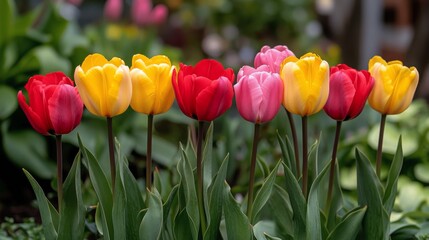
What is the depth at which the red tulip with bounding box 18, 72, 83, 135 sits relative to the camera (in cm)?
190

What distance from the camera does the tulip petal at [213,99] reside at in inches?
74.1

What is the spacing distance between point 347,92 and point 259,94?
0.71 feet

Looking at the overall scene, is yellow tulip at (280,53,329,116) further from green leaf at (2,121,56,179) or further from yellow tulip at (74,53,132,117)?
green leaf at (2,121,56,179)

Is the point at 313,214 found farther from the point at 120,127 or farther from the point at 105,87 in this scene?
the point at 120,127

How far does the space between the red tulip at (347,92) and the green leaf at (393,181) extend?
22cm

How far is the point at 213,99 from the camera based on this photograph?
1891 mm

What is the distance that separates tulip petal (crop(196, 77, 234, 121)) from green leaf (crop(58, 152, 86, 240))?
38cm

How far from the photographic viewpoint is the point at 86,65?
197 cm

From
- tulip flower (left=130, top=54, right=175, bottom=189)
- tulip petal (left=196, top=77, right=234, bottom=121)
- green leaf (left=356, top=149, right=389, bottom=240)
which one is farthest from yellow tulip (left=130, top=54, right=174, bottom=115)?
green leaf (left=356, top=149, right=389, bottom=240)

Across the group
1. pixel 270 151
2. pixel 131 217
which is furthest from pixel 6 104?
pixel 131 217

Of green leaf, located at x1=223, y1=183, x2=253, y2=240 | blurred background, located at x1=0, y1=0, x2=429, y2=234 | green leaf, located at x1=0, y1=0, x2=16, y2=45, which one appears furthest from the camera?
green leaf, located at x1=0, y1=0, x2=16, y2=45

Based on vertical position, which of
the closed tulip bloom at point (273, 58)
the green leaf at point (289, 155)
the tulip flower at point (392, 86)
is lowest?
the green leaf at point (289, 155)

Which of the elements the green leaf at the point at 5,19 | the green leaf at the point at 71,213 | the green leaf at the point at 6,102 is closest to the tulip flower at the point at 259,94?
the green leaf at the point at 71,213

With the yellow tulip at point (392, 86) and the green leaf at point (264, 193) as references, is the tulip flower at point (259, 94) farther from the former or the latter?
the yellow tulip at point (392, 86)
